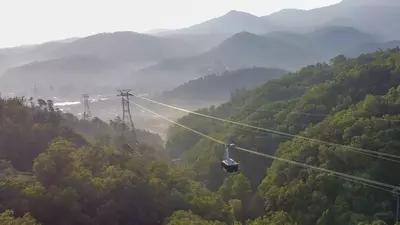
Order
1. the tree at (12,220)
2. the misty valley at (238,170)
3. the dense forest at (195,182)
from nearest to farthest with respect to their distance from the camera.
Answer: the tree at (12,220)
the dense forest at (195,182)
the misty valley at (238,170)

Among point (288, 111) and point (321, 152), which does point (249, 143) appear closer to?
point (288, 111)

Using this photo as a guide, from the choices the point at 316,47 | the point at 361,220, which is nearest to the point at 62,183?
the point at 361,220

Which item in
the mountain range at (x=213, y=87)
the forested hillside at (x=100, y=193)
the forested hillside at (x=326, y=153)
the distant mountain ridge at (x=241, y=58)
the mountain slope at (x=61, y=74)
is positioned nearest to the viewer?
the forested hillside at (x=100, y=193)

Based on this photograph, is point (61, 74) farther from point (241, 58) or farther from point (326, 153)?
point (326, 153)

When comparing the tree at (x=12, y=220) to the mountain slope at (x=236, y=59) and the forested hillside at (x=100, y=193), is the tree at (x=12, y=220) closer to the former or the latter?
the forested hillside at (x=100, y=193)

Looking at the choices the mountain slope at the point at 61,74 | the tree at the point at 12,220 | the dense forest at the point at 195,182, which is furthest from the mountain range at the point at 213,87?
the tree at the point at 12,220

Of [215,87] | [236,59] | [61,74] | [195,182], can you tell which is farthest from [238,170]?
[236,59]

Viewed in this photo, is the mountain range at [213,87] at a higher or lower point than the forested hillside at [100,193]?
lower

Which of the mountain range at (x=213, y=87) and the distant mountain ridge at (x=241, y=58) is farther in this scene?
the distant mountain ridge at (x=241, y=58)
